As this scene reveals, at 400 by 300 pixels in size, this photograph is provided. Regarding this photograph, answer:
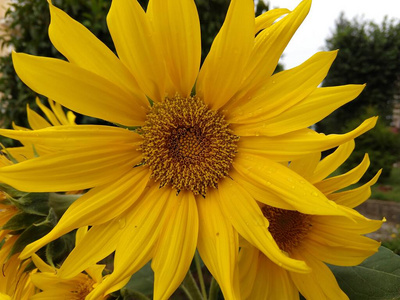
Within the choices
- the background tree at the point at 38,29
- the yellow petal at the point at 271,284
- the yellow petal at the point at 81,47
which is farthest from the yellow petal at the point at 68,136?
the background tree at the point at 38,29

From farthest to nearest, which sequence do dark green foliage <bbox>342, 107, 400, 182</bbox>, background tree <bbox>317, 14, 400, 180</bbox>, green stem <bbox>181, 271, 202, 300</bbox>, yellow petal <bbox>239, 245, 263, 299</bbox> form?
background tree <bbox>317, 14, 400, 180</bbox> < dark green foliage <bbox>342, 107, 400, 182</bbox> < green stem <bbox>181, 271, 202, 300</bbox> < yellow petal <bbox>239, 245, 263, 299</bbox>

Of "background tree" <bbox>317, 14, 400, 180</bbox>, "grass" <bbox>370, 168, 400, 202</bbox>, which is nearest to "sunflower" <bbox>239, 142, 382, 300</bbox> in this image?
"grass" <bbox>370, 168, 400, 202</bbox>

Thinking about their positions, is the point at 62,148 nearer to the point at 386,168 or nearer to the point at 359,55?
the point at 386,168

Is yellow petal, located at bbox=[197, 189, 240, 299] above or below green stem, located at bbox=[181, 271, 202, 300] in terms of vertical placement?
above

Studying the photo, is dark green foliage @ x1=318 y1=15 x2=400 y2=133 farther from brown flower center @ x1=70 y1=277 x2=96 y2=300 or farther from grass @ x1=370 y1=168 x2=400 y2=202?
brown flower center @ x1=70 y1=277 x2=96 y2=300

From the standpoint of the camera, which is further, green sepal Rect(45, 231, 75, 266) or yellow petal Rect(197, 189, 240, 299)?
green sepal Rect(45, 231, 75, 266)

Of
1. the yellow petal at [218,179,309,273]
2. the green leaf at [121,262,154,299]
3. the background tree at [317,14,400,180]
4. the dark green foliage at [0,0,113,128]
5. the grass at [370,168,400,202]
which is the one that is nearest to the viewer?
the yellow petal at [218,179,309,273]

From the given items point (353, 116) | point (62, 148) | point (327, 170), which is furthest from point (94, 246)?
point (353, 116)

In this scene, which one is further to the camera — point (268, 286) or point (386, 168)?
point (386, 168)
